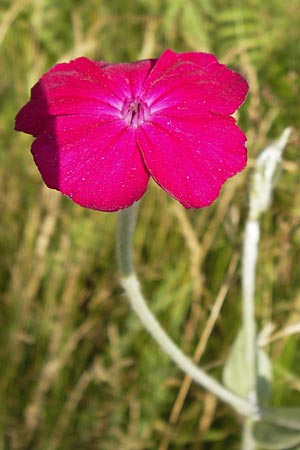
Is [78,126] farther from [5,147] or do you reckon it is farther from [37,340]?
[5,147]

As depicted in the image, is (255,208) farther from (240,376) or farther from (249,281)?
(240,376)

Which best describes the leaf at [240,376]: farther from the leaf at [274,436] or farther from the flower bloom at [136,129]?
the flower bloom at [136,129]

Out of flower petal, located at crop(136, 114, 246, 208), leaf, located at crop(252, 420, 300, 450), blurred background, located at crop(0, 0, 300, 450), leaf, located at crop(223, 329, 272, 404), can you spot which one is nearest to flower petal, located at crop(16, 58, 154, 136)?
flower petal, located at crop(136, 114, 246, 208)

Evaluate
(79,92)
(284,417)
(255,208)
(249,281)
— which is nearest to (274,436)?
(284,417)

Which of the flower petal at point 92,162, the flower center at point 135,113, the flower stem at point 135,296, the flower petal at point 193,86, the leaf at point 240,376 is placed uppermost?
the flower petal at point 193,86

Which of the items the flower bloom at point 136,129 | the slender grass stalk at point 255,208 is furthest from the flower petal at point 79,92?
the slender grass stalk at point 255,208

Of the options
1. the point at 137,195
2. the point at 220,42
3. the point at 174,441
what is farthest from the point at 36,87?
the point at 220,42

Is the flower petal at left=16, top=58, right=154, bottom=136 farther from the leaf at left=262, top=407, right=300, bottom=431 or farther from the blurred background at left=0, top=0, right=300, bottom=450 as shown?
the leaf at left=262, top=407, right=300, bottom=431
